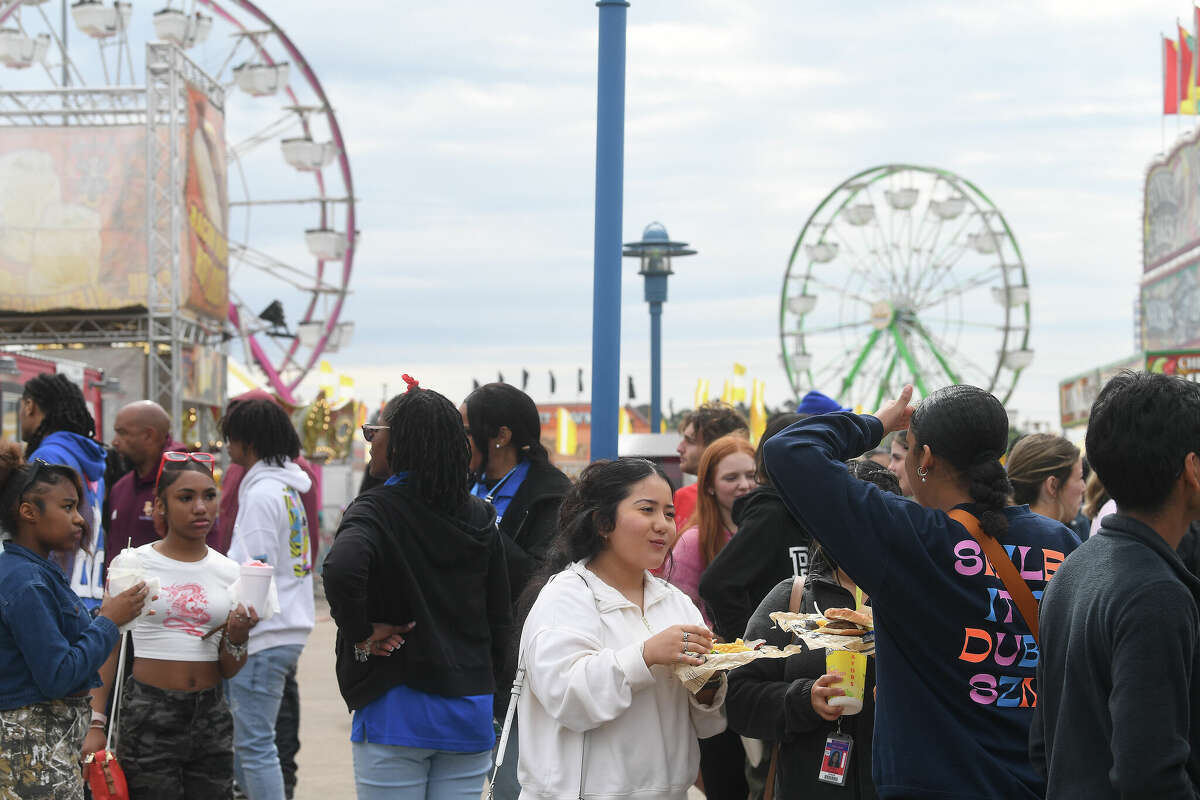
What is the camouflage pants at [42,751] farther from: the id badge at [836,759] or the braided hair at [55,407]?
the id badge at [836,759]

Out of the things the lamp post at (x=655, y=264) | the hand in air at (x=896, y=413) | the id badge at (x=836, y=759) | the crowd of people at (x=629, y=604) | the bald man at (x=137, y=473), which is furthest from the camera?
the lamp post at (x=655, y=264)

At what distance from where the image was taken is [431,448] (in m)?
3.90

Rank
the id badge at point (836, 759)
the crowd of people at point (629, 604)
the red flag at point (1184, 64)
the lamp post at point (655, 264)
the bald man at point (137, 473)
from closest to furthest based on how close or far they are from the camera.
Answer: the crowd of people at point (629, 604), the id badge at point (836, 759), the bald man at point (137, 473), the lamp post at point (655, 264), the red flag at point (1184, 64)

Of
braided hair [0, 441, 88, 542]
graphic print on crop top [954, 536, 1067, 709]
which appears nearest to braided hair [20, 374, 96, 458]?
braided hair [0, 441, 88, 542]

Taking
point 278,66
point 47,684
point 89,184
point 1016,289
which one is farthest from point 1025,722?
point 1016,289

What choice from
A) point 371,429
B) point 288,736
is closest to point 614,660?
point 371,429

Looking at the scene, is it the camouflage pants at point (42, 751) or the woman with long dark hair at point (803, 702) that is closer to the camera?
the woman with long dark hair at point (803, 702)

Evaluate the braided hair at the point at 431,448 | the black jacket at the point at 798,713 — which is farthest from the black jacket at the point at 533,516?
the black jacket at the point at 798,713

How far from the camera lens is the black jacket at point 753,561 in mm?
4250

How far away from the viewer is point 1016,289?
33.3m

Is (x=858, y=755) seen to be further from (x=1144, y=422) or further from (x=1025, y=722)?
(x=1144, y=422)

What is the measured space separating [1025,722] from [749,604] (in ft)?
5.45

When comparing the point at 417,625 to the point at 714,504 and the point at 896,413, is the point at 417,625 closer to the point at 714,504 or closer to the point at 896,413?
the point at 714,504

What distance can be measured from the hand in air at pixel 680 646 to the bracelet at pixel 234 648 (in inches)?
88.2
